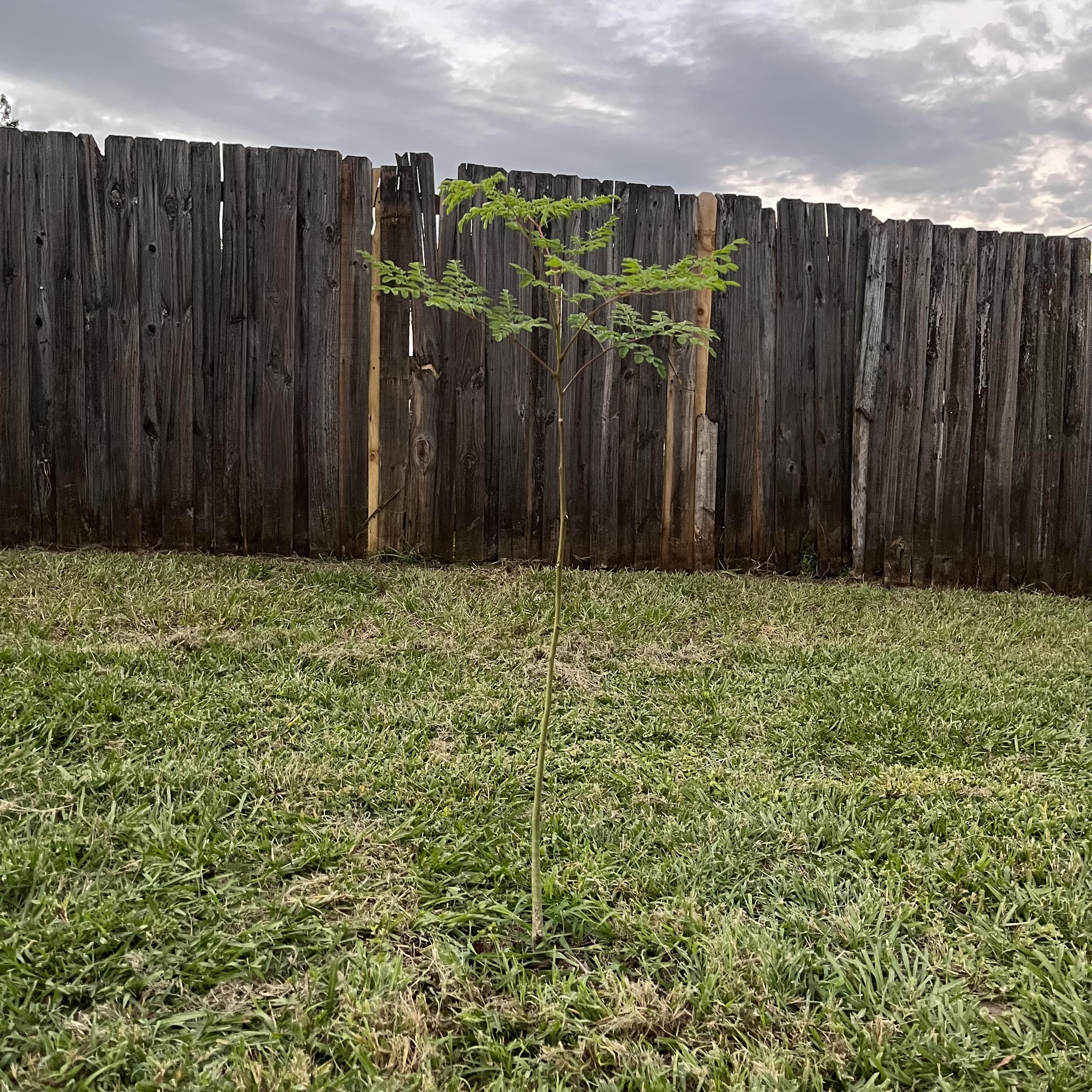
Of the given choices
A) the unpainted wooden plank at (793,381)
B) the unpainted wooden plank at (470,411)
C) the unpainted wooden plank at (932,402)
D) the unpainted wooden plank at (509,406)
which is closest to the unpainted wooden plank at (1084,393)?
the unpainted wooden plank at (932,402)

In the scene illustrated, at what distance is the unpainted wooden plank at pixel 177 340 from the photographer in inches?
179

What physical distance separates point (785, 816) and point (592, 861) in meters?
0.60

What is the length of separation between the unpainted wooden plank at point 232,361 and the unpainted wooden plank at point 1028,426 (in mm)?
4584

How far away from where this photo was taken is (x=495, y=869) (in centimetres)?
192

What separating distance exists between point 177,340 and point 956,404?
454cm

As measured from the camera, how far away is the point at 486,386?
475 cm

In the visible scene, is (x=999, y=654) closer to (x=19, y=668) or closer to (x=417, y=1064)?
(x=417, y=1064)

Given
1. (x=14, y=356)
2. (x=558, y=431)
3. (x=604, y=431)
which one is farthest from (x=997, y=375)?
(x=14, y=356)

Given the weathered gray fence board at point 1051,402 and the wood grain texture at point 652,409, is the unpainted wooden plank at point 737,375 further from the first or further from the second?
the weathered gray fence board at point 1051,402

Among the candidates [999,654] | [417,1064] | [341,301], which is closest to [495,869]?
[417,1064]

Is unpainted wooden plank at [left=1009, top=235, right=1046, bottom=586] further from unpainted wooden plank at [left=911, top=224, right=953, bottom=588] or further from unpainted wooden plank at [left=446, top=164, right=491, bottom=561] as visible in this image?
unpainted wooden plank at [left=446, top=164, right=491, bottom=561]

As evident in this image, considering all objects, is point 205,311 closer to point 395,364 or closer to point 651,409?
point 395,364

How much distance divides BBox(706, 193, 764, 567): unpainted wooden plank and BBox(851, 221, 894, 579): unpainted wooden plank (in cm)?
64

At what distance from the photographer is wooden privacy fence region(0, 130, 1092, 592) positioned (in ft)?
15.0
